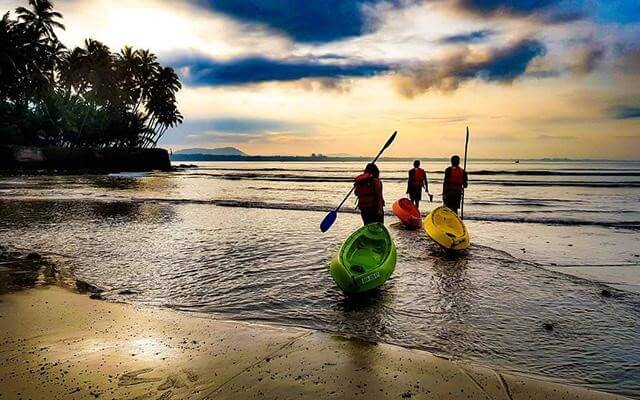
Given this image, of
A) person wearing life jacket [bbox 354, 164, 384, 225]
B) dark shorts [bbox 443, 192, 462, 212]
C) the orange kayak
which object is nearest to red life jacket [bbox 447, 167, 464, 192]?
dark shorts [bbox 443, 192, 462, 212]

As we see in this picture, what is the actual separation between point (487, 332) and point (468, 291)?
182 centimetres

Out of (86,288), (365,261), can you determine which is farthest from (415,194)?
(86,288)

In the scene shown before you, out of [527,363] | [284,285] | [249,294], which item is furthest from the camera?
[284,285]

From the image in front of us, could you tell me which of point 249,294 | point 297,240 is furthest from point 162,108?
point 249,294

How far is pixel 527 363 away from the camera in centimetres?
434

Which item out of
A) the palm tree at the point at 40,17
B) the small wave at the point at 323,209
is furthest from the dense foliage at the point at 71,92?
the small wave at the point at 323,209

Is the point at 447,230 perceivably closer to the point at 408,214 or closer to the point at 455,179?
the point at 455,179

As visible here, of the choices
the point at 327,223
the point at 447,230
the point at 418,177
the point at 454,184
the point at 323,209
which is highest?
the point at 418,177

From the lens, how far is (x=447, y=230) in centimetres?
1046

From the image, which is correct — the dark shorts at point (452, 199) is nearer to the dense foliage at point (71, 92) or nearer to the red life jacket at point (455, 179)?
the red life jacket at point (455, 179)

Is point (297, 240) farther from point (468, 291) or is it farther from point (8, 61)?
point (8, 61)

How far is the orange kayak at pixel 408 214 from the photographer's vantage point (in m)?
14.0

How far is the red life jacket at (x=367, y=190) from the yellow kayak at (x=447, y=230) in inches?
94.9

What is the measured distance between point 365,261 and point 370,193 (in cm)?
194
